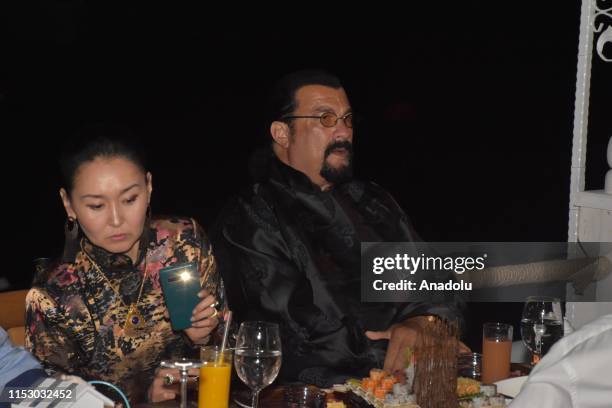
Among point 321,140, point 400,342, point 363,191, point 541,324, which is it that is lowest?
point 400,342

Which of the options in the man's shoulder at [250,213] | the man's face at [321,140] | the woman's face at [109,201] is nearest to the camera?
the woman's face at [109,201]

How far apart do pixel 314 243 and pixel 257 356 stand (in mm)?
1558

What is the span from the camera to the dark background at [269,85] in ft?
13.5

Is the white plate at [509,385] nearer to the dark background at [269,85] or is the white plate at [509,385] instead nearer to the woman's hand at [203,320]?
the woman's hand at [203,320]

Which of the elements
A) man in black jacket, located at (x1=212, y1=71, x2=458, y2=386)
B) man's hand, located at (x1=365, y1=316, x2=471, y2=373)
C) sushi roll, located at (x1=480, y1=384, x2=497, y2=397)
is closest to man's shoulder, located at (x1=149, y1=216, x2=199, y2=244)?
man in black jacket, located at (x1=212, y1=71, x2=458, y2=386)

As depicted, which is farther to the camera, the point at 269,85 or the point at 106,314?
the point at 269,85

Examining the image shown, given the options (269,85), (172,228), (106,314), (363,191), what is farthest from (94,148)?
(269,85)

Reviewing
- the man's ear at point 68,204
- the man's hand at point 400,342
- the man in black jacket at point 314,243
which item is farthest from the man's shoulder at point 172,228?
the man's hand at point 400,342

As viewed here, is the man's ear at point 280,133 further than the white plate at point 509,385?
Yes

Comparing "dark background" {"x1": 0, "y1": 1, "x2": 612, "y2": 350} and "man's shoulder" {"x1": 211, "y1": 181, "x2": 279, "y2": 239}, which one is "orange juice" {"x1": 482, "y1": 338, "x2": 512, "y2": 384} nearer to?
"man's shoulder" {"x1": 211, "y1": 181, "x2": 279, "y2": 239}

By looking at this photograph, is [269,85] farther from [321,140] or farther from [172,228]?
[172,228]

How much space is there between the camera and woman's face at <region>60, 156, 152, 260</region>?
7.34 feet

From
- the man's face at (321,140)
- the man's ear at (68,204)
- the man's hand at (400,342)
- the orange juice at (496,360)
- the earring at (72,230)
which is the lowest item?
the man's hand at (400,342)

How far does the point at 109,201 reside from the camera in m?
2.24
